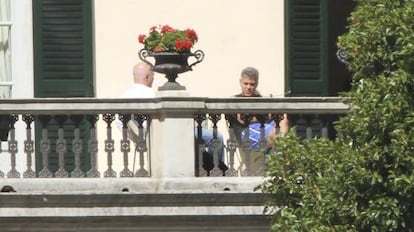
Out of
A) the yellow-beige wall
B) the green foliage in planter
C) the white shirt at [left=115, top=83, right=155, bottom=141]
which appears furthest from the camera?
the yellow-beige wall

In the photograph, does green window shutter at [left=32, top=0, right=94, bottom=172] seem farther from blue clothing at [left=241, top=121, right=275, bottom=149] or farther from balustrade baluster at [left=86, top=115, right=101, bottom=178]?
blue clothing at [left=241, top=121, right=275, bottom=149]

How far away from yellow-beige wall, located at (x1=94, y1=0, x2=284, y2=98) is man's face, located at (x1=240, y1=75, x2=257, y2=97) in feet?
3.44

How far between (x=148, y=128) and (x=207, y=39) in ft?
6.58

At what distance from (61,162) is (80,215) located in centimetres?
63

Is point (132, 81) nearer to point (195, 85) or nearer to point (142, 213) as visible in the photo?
point (195, 85)

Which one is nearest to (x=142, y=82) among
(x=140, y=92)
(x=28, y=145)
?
(x=140, y=92)

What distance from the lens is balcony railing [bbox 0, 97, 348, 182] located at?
74.1 feet

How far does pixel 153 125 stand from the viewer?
74.4ft

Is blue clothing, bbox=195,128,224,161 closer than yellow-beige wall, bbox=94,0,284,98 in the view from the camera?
Yes

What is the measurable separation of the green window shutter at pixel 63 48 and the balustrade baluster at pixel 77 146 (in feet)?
5.09

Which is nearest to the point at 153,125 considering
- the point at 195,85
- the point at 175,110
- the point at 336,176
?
the point at 175,110

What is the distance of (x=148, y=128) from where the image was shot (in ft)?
74.7

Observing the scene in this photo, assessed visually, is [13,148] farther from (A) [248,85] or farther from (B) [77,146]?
(A) [248,85]

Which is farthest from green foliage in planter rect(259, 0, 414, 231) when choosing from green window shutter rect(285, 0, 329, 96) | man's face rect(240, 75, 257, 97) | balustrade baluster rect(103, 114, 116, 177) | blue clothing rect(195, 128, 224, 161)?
green window shutter rect(285, 0, 329, 96)
